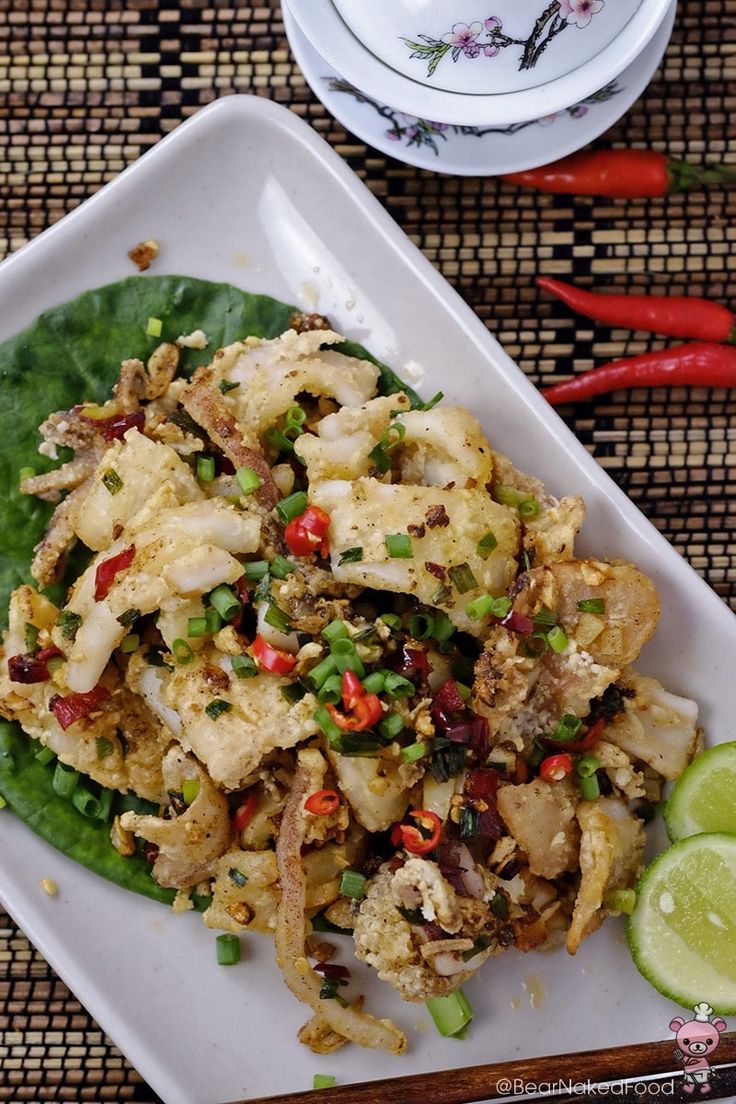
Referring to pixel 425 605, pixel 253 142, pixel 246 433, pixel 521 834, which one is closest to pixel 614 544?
pixel 425 605

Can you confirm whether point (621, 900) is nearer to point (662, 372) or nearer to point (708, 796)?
point (708, 796)

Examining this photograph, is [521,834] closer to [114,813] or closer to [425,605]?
[425,605]

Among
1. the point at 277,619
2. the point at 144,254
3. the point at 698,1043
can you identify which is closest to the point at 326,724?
the point at 277,619

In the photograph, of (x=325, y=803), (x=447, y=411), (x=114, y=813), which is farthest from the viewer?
(x=114, y=813)

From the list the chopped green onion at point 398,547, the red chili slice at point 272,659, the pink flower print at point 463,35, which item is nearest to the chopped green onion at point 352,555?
the chopped green onion at point 398,547

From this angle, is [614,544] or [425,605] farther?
[614,544]

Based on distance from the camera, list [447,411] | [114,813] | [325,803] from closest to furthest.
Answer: [325,803]
[447,411]
[114,813]

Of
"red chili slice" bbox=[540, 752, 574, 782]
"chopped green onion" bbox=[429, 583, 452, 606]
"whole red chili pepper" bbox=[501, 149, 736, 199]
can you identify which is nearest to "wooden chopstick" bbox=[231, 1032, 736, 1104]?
"red chili slice" bbox=[540, 752, 574, 782]

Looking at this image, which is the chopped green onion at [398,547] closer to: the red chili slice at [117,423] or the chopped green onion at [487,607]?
the chopped green onion at [487,607]
